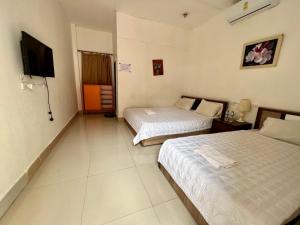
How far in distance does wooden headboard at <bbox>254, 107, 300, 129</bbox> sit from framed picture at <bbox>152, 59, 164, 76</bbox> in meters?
2.82

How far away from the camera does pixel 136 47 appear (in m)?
3.92

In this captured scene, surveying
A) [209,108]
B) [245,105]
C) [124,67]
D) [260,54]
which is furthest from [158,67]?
[245,105]

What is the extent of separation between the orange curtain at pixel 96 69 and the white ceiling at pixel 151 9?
1213 mm

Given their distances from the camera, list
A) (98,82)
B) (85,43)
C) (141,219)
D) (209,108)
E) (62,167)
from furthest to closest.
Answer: (98,82)
(85,43)
(209,108)
(62,167)
(141,219)

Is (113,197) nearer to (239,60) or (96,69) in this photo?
(239,60)

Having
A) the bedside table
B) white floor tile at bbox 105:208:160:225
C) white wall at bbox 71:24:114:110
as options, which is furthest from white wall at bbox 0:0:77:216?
the bedside table

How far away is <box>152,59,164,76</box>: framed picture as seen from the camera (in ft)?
13.9

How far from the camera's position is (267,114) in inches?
91.9

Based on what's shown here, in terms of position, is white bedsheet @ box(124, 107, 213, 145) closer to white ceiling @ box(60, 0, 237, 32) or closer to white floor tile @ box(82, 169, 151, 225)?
A: white floor tile @ box(82, 169, 151, 225)


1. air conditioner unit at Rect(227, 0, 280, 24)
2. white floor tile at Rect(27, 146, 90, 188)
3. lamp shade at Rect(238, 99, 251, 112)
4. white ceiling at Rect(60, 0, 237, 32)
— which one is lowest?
white floor tile at Rect(27, 146, 90, 188)

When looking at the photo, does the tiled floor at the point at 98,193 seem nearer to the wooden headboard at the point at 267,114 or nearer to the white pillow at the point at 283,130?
the white pillow at the point at 283,130

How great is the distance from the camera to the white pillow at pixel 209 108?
121 inches

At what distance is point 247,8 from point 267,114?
1.98 m

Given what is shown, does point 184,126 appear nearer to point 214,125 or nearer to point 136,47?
point 214,125
